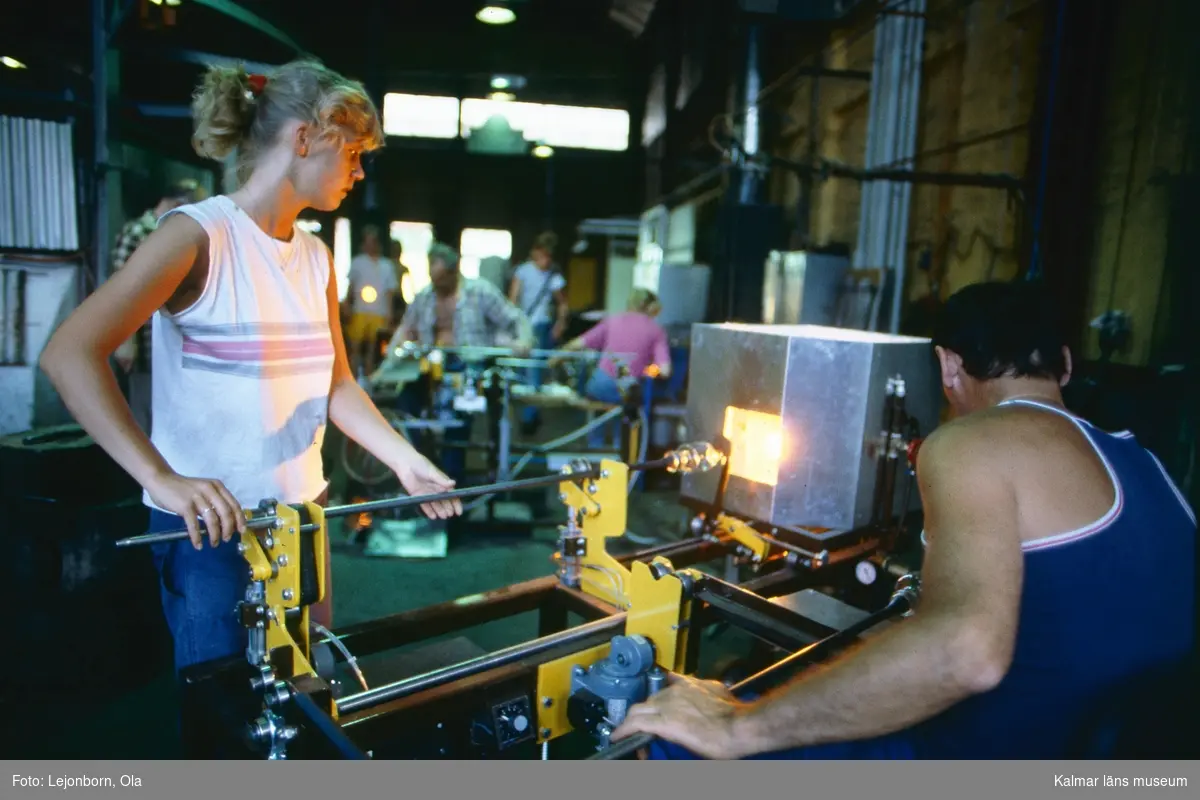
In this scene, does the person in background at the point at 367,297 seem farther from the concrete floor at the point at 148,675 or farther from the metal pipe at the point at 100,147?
the concrete floor at the point at 148,675

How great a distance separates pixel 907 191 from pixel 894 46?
1.44 m

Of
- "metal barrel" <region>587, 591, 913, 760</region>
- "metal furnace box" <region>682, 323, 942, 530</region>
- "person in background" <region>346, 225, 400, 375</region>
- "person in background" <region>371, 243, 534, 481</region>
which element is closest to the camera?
"metal barrel" <region>587, 591, 913, 760</region>

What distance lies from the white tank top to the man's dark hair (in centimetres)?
153

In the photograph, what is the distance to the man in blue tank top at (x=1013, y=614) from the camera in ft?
4.21

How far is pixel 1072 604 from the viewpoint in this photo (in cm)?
131

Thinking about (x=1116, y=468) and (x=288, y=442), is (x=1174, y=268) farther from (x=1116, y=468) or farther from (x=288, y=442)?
(x=288, y=442)

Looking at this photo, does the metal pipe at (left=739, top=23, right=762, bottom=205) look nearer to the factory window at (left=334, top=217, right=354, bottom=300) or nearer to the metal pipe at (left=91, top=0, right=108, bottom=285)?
the metal pipe at (left=91, top=0, right=108, bottom=285)

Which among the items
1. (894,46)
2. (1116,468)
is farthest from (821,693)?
(894,46)

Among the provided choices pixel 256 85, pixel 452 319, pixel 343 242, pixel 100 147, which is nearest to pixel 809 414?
pixel 256 85

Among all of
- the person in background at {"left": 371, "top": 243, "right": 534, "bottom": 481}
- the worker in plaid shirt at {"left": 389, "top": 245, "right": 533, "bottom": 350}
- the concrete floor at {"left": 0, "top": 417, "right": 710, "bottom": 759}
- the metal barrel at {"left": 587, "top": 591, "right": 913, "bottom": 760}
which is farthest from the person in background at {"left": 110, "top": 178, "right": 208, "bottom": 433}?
the metal barrel at {"left": 587, "top": 591, "right": 913, "bottom": 760}

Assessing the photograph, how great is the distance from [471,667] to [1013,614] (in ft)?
3.76

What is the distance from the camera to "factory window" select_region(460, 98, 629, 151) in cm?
1675

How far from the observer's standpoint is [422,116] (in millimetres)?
16750

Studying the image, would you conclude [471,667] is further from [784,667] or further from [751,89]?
[751,89]
